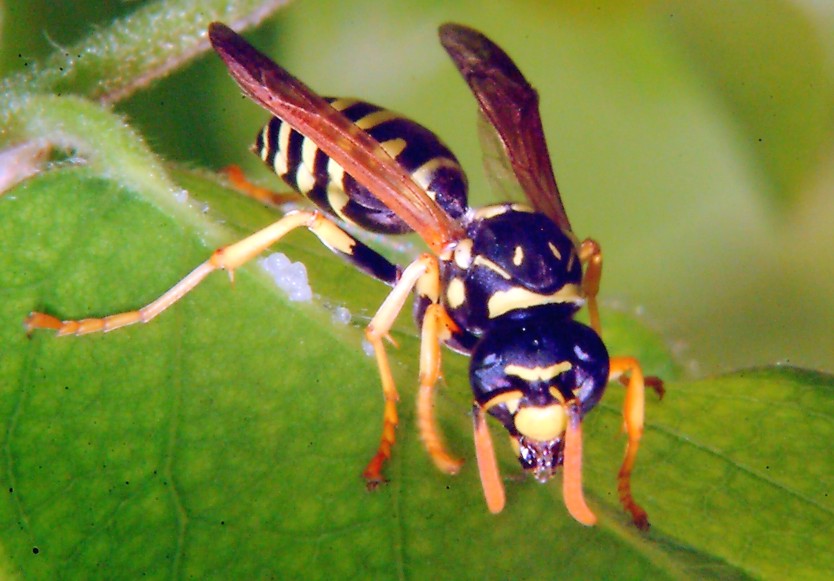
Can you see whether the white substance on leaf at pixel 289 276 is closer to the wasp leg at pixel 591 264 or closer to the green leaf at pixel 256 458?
the green leaf at pixel 256 458

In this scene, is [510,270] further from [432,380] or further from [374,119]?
[374,119]

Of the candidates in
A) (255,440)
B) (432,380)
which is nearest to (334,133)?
(432,380)

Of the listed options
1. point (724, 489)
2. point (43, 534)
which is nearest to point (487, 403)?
point (724, 489)

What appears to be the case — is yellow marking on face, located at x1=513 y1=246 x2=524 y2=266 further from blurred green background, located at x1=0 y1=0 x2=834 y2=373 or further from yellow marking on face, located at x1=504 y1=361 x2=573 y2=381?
blurred green background, located at x1=0 y1=0 x2=834 y2=373

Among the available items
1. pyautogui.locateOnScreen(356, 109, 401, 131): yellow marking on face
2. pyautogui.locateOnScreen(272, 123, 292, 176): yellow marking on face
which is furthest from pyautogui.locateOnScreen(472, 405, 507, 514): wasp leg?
pyautogui.locateOnScreen(272, 123, 292, 176): yellow marking on face

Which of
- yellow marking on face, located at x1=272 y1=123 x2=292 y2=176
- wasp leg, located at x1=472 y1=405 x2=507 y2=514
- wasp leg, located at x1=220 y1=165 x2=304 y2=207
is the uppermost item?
wasp leg, located at x1=472 y1=405 x2=507 y2=514

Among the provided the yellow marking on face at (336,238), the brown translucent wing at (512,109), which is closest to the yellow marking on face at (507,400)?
the yellow marking on face at (336,238)
